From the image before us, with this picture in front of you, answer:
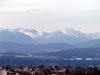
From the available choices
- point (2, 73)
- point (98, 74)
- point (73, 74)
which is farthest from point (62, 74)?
point (2, 73)

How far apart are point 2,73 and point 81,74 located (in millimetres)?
53365

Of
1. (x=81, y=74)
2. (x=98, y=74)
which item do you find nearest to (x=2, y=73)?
(x=98, y=74)

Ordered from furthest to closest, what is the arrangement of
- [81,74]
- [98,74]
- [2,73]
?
1. [81,74]
2. [98,74]
3. [2,73]

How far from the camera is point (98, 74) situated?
247 feet

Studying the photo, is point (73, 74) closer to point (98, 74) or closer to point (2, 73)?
point (98, 74)

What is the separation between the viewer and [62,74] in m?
87.6

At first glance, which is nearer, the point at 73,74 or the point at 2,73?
the point at 2,73

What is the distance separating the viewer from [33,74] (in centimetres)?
Result: 8500

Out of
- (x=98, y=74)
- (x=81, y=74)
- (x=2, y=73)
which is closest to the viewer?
(x=2, y=73)

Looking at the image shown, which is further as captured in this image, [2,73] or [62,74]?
[62,74]

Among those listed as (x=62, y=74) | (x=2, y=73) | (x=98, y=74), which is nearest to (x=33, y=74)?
(x=62, y=74)

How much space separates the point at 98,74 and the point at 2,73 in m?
46.5

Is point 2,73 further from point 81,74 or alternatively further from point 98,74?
point 81,74

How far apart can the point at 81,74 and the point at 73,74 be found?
246 centimetres
